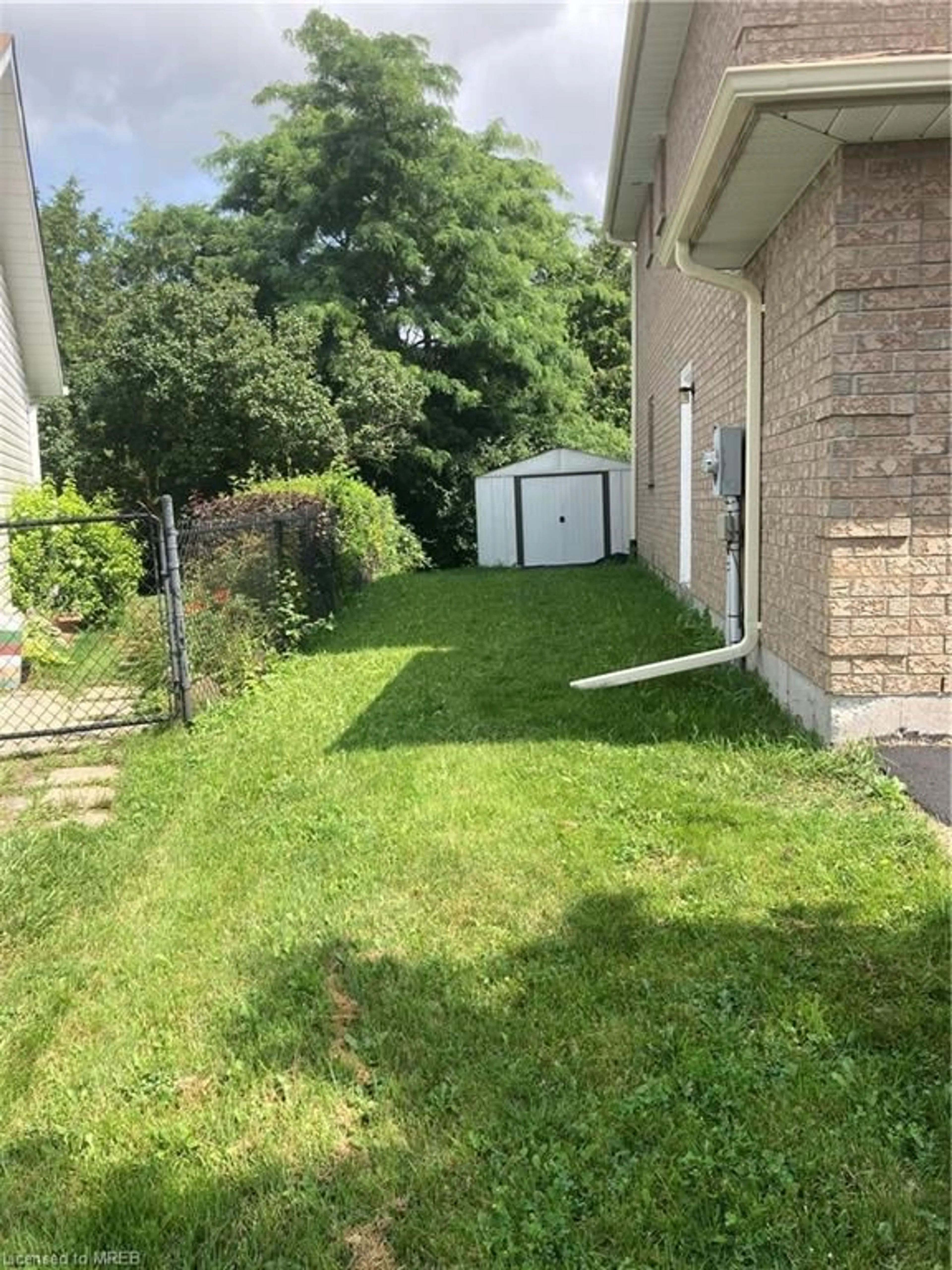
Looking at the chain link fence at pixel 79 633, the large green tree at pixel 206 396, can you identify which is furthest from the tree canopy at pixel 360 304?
the chain link fence at pixel 79 633

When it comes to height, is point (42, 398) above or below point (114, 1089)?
above

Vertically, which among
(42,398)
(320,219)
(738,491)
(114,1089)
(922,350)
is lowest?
(114,1089)

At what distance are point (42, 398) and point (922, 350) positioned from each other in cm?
1277

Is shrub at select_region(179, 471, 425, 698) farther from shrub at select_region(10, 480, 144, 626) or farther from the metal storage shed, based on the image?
the metal storage shed

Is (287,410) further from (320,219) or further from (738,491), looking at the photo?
(738,491)

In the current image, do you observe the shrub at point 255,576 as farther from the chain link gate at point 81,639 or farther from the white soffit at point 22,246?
the white soffit at point 22,246

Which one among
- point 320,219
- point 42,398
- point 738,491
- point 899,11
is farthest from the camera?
point 320,219

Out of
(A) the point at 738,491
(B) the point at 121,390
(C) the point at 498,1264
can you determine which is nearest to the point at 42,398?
(B) the point at 121,390

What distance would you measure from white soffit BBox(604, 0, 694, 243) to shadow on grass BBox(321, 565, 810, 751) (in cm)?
504

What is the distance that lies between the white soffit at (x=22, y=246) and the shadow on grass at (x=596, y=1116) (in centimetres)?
1032

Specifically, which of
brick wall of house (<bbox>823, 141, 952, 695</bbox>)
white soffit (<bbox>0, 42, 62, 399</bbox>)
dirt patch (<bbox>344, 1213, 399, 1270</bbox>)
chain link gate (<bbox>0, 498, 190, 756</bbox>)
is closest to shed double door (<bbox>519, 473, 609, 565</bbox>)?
chain link gate (<bbox>0, 498, 190, 756</bbox>)

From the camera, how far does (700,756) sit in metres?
4.55

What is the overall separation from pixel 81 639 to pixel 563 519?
408 inches

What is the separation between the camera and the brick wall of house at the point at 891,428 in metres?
4.04
